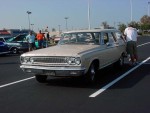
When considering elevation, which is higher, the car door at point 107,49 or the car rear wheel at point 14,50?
the car door at point 107,49

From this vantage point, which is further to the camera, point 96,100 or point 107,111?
point 96,100

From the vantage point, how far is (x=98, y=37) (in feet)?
34.5

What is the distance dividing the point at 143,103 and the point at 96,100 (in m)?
1.05

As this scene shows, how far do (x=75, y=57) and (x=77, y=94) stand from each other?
3.51 ft

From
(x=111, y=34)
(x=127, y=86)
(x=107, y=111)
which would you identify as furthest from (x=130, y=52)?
(x=107, y=111)

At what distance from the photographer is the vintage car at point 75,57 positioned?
8711 millimetres

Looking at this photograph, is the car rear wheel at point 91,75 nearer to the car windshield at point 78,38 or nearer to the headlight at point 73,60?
the headlight at point 73,60

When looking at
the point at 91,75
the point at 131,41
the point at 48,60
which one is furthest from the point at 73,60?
the point at 131,41

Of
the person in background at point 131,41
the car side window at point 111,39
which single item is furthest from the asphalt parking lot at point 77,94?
the person in background at point 131,41

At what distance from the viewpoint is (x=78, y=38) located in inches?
419

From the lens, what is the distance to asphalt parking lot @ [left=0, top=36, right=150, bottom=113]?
676 cm

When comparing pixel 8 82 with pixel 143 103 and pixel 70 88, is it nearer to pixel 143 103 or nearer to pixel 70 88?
pixel 70 88

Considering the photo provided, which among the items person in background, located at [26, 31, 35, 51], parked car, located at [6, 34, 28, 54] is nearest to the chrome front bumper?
person in background, located at [26, 31, 35, 51]

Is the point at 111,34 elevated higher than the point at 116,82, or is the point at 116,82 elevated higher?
the point at 111,34
